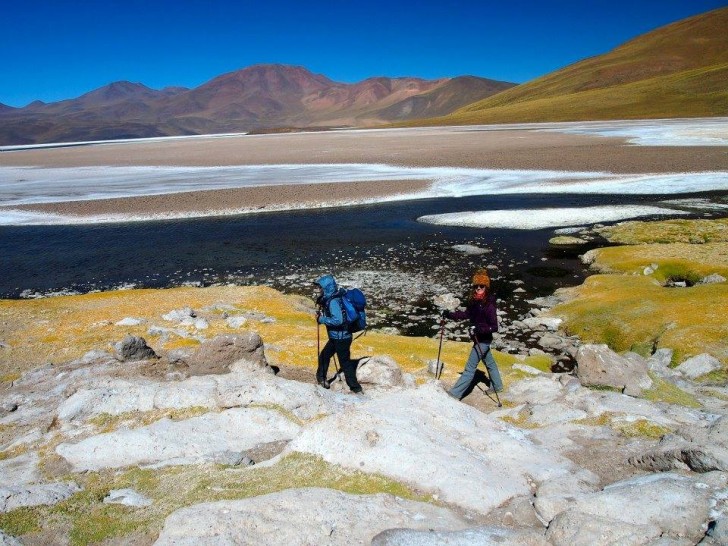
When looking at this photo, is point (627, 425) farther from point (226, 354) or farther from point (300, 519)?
point (226, 354)

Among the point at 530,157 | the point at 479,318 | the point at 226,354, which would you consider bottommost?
the point at 226,354

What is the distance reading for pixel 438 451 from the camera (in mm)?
9094

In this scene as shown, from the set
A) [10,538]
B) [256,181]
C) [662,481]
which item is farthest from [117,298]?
[256,181]

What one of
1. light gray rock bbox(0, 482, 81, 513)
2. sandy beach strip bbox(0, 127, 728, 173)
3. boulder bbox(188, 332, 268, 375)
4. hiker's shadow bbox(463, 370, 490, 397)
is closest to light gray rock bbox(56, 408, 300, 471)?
light gray rock bbox(0, 482, 81, 513)

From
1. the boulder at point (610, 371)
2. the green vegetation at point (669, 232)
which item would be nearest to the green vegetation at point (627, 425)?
the boulder at point (610, 371)

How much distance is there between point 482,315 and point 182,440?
731 centimetres

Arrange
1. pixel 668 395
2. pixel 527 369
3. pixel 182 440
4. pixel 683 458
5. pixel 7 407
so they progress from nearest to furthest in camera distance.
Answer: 1. pixel 683 458
2. pixel 182 440
3. pixel 7 407
4. pixel 668 395
5. pixel 527 369

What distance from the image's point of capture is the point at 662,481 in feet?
25.9

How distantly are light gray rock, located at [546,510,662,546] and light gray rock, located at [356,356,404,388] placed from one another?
7.90m

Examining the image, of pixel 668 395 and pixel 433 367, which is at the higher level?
pixel 668 395

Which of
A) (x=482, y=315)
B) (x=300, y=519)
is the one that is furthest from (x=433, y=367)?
(x=300, y=519)

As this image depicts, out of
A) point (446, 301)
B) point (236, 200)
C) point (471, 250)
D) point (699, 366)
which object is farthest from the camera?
point (236, 200)

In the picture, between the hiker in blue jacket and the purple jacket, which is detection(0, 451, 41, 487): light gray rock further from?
the purple jacket

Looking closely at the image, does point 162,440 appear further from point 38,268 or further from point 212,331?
point 38,268
